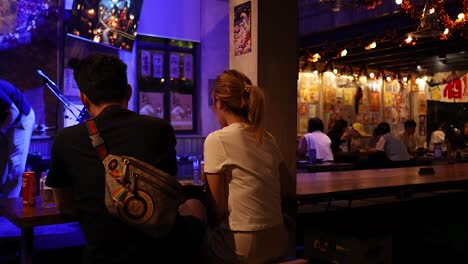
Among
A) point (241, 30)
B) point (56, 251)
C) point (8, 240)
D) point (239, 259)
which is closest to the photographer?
point (239, 259)

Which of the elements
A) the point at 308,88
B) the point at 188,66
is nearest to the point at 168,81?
the point at 188,66

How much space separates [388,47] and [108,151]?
31.6ft

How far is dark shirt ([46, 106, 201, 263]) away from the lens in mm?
1775

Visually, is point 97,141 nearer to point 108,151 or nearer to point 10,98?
point 108,151

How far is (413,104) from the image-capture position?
1516 centimetres

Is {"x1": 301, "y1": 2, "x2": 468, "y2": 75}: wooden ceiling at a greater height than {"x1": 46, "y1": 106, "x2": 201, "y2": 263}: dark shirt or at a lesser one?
greater

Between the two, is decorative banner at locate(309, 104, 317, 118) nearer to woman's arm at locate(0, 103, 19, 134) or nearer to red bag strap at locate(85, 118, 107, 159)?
woman's arm at locate(0, 103, 19, 134)

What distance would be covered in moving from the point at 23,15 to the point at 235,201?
5569mm

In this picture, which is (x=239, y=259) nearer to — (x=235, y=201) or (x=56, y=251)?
(x=235, y=201)

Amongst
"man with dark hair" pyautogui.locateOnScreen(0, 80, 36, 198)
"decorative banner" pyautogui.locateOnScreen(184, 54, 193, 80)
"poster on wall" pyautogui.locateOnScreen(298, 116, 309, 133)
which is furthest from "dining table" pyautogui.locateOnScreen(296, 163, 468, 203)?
"poster on wall" pyautogui.locateOnScreen(298, 116, 309, 133)

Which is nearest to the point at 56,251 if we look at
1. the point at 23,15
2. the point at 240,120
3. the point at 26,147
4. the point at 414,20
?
the point at 240,120

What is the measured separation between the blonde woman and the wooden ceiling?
6779 millimetres

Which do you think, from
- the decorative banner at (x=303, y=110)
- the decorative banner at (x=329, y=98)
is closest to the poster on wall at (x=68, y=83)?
the decorative banner at (x=303, y=110)

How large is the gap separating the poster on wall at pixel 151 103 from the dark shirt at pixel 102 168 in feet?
20.8
